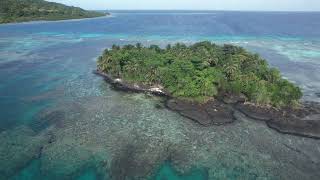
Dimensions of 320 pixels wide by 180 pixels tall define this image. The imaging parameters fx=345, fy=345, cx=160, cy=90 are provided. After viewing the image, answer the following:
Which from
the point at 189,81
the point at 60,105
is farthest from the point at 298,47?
the point at 60,105

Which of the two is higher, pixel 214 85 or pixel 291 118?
pixel 214 85

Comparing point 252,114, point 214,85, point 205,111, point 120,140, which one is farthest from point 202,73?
point 120,140

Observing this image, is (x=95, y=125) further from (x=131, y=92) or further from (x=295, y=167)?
(x=295, y=167)

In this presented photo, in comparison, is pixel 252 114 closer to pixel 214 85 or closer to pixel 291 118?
pixel 291 118

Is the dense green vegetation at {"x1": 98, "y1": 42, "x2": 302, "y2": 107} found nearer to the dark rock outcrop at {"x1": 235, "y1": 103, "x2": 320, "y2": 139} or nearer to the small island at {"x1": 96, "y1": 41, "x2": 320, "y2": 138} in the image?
the small island at {"x1": 96, "y1": 41, "x2": 320, "y2": 138}

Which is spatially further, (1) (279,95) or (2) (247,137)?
(1) (279,95)

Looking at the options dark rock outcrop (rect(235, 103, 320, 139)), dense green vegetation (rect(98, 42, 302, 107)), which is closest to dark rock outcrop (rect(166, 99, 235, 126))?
dense green vegetation (rect(98, 42, 302, 107))
